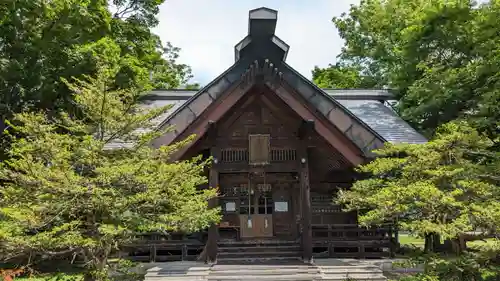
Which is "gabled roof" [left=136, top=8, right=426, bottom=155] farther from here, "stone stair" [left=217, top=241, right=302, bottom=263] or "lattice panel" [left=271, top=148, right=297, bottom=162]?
"stone stair" [left=217, top=241, right=302, bottom=263]

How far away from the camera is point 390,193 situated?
7.44 meters

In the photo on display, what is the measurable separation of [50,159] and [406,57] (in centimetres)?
1480

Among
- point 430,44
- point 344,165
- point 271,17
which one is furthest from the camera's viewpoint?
point 430,44

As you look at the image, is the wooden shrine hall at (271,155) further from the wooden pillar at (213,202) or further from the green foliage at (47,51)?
the green foliage at (47,51)

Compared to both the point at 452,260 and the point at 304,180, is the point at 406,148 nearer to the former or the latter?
the point at 452,260

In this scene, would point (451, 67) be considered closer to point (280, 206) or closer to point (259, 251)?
point (280, 206)

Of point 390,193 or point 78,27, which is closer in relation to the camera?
point 390,193

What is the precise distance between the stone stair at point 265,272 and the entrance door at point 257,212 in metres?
2.05

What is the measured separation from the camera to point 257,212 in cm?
1301

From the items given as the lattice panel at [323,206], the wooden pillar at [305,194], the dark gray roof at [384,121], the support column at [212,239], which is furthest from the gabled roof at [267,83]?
the lattice panel at [323,206]

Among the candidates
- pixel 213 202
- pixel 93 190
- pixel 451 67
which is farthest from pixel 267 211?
pixel 451 67

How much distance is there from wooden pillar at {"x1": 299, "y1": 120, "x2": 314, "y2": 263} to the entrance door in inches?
67.9

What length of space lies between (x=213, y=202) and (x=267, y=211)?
2.35 meters

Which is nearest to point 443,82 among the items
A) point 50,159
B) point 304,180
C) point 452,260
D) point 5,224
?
point 304,180
